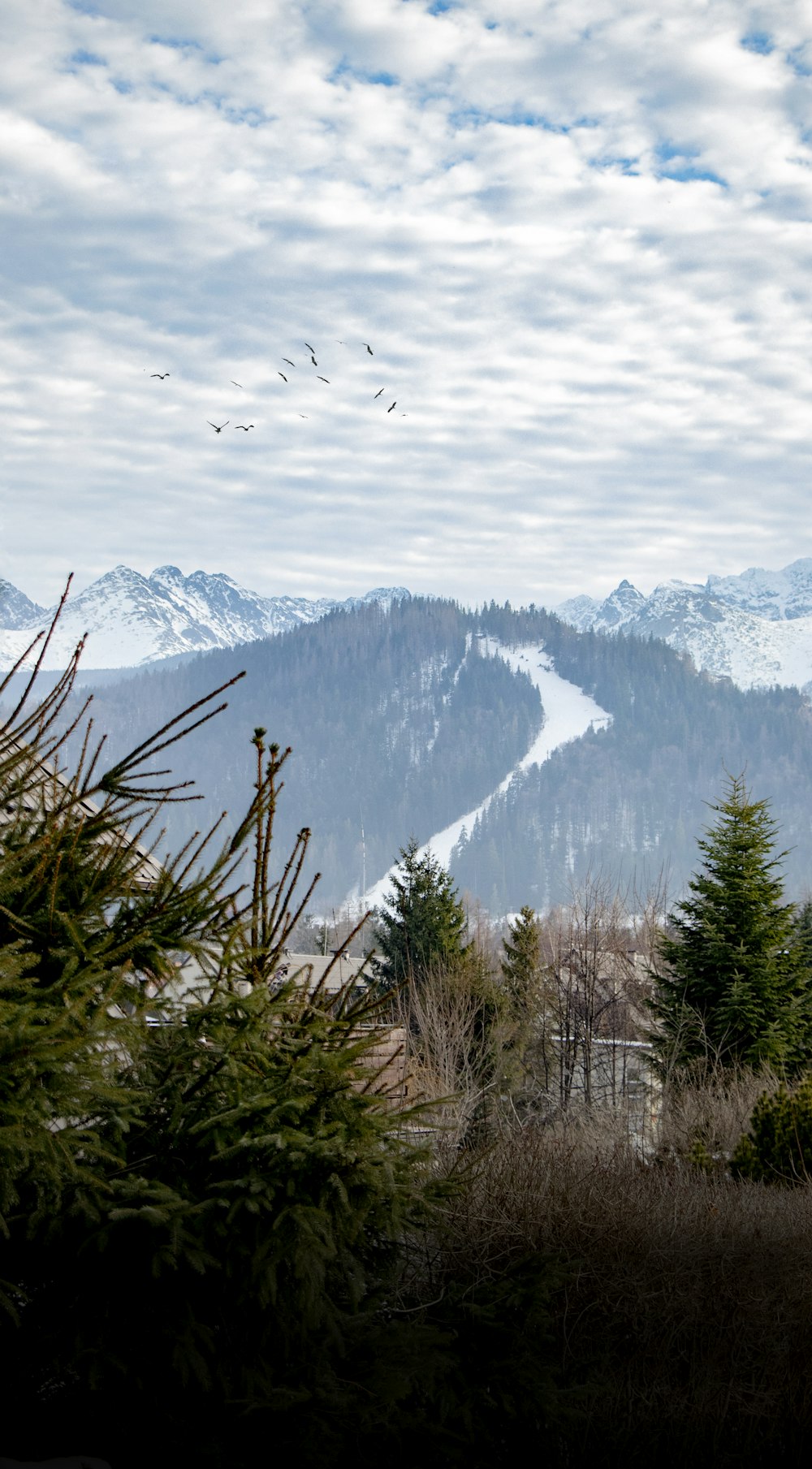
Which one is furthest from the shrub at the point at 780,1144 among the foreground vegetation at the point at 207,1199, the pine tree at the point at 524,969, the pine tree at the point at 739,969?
the pine tree at the point at 524,969

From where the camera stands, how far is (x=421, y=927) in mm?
33000

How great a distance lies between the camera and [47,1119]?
414 centimetres

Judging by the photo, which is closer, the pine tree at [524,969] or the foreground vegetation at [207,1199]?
the foreground vegetation at [207,1199]

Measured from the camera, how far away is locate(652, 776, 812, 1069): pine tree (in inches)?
830

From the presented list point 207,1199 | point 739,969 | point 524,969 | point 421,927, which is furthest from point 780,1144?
point 524,969

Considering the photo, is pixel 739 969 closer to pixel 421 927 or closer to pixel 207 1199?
pixel 421 927

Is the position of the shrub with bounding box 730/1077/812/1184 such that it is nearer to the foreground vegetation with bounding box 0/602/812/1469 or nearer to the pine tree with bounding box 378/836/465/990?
the foreground vegetation with bounding box 0/602/812/1469

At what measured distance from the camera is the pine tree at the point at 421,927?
106 ft

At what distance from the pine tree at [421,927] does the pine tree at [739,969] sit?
34.7 feet

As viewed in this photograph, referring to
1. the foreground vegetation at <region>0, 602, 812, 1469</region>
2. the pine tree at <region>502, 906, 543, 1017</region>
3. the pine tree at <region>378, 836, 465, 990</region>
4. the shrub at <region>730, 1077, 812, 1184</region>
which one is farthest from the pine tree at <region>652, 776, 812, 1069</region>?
the foreground vegetation at <region>0, 602, 812, 1469</region>

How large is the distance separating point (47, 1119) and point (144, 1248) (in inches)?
27.9

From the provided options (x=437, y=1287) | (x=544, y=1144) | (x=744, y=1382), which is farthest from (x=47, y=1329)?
(x=544, y=1144)

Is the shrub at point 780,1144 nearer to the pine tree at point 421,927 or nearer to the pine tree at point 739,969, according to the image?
the pine tree at point 739,969

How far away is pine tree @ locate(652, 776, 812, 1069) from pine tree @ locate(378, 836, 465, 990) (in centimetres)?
1057
